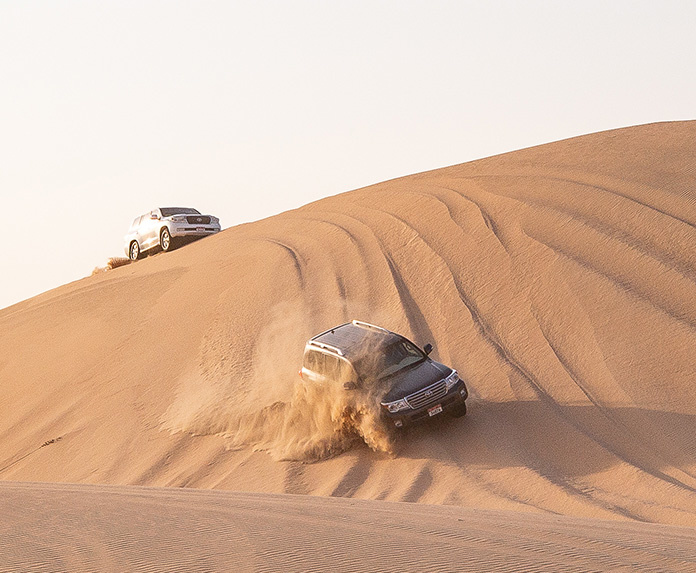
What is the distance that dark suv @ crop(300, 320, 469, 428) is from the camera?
48.8ft

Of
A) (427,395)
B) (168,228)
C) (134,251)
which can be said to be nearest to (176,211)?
(168,228)

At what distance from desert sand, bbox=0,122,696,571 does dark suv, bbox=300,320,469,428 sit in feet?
1.57

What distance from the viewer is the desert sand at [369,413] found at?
23.7 feet

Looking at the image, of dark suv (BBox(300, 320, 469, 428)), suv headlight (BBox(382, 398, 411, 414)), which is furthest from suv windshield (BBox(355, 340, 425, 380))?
suv headlight (BBox(382, 398, 411, 414))

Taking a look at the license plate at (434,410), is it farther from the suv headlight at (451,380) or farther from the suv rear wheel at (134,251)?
the suv rear wheel at (134,251)

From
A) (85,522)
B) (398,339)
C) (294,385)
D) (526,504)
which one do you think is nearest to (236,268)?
(294,385)

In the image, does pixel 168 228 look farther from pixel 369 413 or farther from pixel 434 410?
pixel 434 410

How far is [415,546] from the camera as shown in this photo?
6.81 meters

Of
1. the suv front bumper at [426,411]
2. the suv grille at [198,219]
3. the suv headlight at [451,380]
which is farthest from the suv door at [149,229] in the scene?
the suv front bumper at [426,411]

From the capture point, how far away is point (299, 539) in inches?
271

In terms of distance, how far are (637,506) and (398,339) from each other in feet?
17.4

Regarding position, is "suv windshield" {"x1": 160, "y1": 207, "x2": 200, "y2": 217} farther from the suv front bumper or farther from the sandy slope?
the sandy slope

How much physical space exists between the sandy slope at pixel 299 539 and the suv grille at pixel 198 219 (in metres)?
22.0

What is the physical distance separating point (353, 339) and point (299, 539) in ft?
30.4
